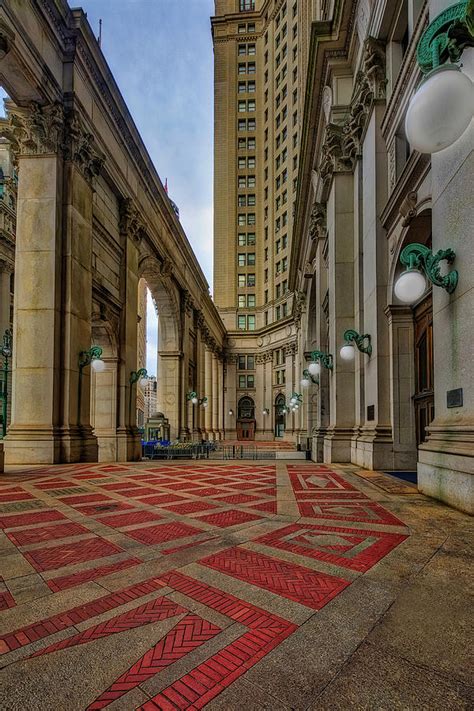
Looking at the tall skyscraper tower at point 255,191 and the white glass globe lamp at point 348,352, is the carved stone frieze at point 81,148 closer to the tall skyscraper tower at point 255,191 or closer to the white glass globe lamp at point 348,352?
the white glass globe lamp at point 348,352

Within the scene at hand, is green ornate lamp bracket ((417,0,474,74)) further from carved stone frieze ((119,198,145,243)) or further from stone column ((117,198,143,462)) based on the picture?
carved stone frieze ((119,198,145,243))

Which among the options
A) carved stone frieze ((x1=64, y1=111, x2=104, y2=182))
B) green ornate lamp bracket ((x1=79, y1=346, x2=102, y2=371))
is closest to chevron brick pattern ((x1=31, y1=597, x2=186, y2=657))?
green ornate lamp bracket ((x1=79, y1=346, x2=102, y2=371))

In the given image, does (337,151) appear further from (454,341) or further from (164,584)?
(164,584)

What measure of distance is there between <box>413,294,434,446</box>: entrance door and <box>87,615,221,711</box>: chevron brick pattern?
390 inches

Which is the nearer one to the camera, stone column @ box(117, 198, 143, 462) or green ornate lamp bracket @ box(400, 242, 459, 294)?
green ornate lamp bracket @ box(400, 242, 459, 294)

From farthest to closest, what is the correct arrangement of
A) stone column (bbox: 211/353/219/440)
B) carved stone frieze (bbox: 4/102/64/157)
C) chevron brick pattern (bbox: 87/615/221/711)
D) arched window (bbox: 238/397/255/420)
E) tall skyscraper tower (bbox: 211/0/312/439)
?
arched window (bbox: 238/397/255/420)
tall skyscraper tower (bbox: 211/0/312/439)
stone column (bbox: 211/353/219/440)
carved stone frieze (bbox: 4/102/64/157)
chevron brick pattern (bbox: 87/615/221/711)

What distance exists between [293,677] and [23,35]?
18.2 m

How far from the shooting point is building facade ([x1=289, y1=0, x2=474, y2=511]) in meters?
7.35

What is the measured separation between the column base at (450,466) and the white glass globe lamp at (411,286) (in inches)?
97.4

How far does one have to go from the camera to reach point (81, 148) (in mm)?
17531

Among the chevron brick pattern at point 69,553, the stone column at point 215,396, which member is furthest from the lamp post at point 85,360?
the stone column at point 215,396

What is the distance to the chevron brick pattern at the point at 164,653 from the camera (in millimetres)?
2479

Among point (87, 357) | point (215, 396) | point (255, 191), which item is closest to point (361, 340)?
point (87, 357)

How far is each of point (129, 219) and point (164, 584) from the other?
22075 mm
